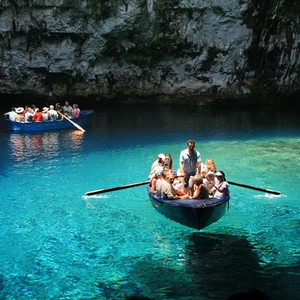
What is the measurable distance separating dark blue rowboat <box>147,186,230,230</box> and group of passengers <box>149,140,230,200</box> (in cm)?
23

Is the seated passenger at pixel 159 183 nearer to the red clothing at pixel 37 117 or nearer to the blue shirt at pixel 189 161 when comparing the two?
the blue shirt at pixel 189 161

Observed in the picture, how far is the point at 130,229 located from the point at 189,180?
194 cm

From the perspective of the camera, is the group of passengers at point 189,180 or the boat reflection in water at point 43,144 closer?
the group of passengers at point 189,180

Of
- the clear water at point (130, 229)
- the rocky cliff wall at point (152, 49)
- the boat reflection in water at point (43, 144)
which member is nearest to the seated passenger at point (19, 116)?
the boat reflection in water at point (43, 144)

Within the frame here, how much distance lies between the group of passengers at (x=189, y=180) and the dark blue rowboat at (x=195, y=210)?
230 millimetres

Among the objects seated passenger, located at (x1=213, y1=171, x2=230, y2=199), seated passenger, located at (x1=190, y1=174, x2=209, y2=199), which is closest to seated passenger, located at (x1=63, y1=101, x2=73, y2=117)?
seated passenger, located at (x1=213, y1=171, x2=230, y2=199)

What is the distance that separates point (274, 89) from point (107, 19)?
1376 cm

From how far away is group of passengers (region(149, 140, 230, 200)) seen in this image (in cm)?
1085

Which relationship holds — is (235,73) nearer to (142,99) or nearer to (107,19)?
(142,99)

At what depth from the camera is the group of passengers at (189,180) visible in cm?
1085

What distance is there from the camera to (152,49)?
32500 millimetres

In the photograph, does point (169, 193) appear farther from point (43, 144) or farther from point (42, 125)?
point (42, 125)

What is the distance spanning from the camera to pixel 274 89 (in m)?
34.5

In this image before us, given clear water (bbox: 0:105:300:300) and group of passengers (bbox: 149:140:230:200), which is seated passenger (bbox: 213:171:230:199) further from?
clear water (bbox: 0:105:300:300)
